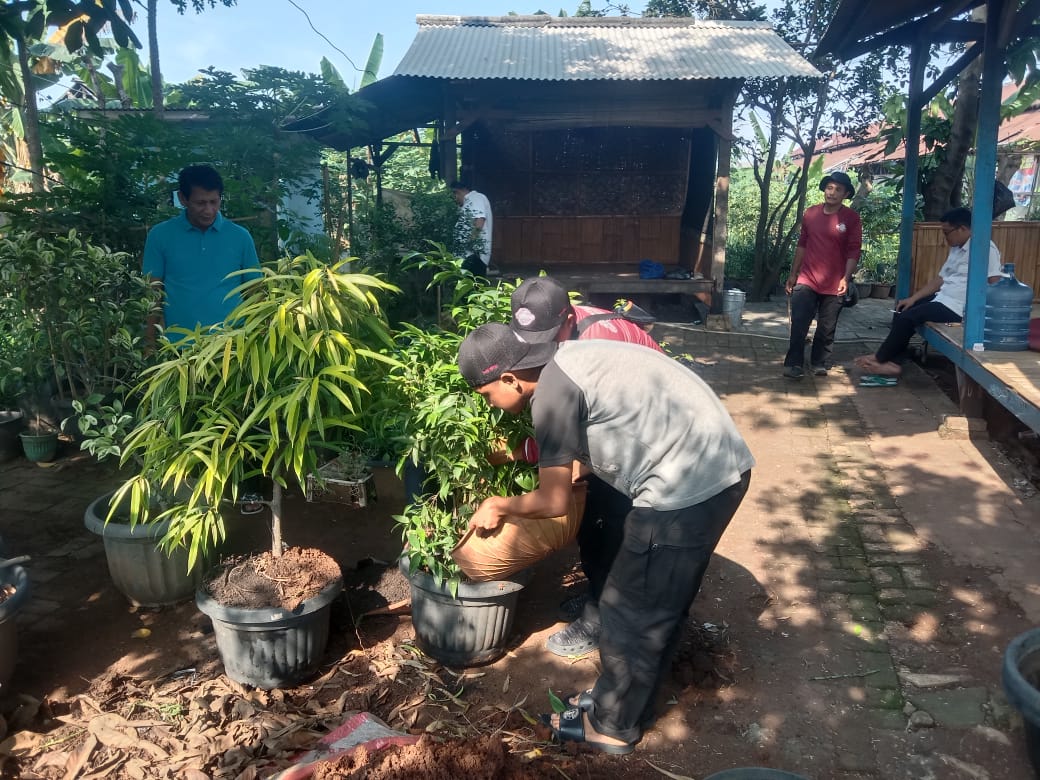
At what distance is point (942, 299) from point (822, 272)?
1045 millimetres

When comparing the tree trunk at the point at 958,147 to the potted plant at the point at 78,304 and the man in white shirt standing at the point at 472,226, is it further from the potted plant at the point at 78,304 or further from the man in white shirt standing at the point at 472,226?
the potted plant at the point at 78,304

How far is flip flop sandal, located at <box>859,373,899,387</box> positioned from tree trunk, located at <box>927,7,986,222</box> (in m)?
2.77

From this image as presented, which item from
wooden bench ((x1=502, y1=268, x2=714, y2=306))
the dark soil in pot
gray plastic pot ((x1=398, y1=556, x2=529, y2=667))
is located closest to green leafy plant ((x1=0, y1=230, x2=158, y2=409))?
the dark soil in pot

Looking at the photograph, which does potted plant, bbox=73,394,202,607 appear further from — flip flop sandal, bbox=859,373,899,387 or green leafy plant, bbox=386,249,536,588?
flip flop sandal, bbox=859,373,899,387

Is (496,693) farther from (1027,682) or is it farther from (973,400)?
(973,400)

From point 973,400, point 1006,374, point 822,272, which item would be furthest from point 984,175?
point 822,272

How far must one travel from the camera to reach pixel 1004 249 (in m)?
8.14

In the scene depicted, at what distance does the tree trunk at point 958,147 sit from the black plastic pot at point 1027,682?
24.3 ft

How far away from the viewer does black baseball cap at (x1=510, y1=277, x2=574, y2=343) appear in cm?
268

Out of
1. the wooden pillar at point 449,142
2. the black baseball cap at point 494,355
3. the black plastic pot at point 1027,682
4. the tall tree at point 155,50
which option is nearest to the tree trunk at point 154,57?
the tall tree at point 155,50

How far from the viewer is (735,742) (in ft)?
9.45

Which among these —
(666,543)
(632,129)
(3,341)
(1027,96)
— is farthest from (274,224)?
(1027,96)

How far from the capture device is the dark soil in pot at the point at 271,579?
3152 millimetres

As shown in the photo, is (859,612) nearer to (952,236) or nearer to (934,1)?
(952,236)
